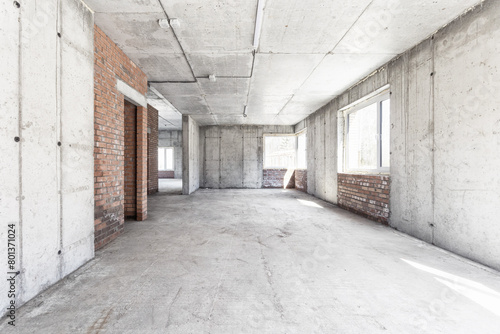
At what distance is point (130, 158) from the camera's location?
4.20 metres

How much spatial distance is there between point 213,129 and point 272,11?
7.74 m

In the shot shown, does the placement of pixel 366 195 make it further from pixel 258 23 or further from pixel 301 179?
pixel 301 179

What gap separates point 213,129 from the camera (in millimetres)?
9977

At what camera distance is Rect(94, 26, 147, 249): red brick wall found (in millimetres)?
2764

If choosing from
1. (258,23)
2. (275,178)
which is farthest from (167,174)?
(258,23)

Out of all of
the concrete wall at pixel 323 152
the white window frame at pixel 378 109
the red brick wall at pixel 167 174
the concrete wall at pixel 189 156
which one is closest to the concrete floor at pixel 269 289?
the white window frame at pixel 378 109

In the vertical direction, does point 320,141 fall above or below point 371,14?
below

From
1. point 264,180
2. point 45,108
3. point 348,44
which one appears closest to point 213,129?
point 264,180

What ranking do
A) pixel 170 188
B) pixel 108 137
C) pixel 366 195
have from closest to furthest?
1. pixel 108 137
2. pixel 366 195
3. pixel 170 188

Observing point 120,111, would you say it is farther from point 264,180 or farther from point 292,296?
point 264,180

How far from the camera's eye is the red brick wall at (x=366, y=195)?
3.98 metres

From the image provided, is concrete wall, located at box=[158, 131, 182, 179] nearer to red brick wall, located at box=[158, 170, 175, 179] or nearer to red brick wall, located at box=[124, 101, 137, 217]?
red brick wall, located at box=[158, 170, 175, 179]

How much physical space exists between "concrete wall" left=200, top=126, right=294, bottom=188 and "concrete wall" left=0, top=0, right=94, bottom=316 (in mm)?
7465

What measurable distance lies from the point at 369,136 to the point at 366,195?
1.35 meters
